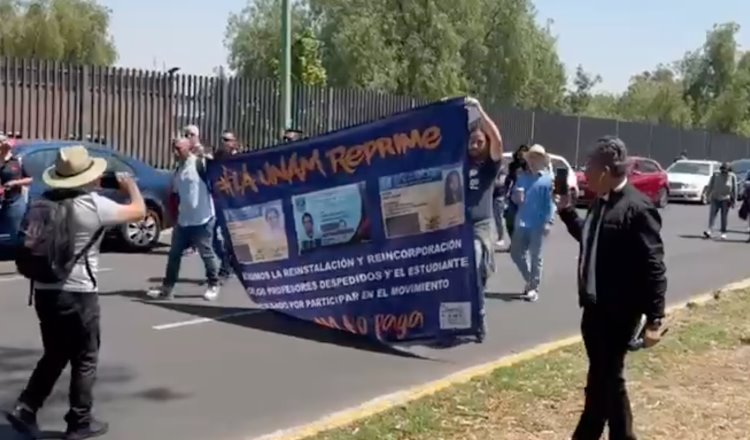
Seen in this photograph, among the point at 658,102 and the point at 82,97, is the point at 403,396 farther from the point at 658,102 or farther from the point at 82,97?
the point at 658,102

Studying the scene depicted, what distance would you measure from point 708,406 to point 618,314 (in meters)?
2.15

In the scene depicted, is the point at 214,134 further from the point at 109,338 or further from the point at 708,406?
the point at 708,406

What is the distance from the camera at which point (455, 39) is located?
139 ft

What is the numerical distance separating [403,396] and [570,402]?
1.11m

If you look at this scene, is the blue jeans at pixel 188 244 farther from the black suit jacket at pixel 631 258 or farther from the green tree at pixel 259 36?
the green tree at pixel 259 36

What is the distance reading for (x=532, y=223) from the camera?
12.1m

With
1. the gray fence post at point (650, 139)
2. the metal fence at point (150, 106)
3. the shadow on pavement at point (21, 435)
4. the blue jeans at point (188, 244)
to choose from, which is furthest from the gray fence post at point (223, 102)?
the gray fence post at point (650, 139)

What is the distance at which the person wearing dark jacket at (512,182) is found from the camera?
14859 mm

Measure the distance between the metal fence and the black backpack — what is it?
1552cm

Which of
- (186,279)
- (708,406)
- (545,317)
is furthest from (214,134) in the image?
(708,406)

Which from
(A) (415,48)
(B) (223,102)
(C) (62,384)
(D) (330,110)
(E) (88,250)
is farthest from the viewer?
(A) (415,48)

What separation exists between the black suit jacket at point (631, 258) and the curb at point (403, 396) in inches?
77.3

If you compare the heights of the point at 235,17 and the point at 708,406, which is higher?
the point at 235,17

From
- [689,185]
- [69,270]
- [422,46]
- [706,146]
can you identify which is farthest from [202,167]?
[706,146]
